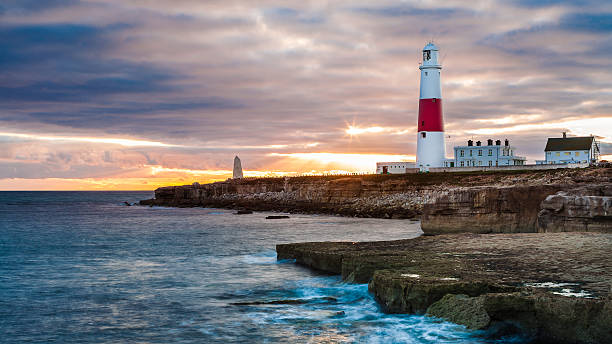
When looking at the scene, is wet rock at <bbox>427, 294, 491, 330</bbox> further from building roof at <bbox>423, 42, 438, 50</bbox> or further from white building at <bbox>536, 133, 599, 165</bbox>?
white building at <bbox>536, 133, 599, 165</bbox>

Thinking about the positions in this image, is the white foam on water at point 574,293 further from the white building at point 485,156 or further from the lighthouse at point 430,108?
the white building at point 485,156

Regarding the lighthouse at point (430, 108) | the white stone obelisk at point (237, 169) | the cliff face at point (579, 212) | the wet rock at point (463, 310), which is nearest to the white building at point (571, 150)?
the lighthouse at point (430, 108)

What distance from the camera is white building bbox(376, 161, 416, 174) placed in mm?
69188

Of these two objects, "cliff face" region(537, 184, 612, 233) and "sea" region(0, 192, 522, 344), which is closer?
"sea" region(0, 192, 522, 344)

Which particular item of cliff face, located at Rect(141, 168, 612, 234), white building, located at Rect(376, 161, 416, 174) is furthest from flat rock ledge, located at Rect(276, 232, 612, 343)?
white building, located at Rect(376, 161, 416, 174)

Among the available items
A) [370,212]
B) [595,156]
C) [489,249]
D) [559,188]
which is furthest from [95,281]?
[595,156]

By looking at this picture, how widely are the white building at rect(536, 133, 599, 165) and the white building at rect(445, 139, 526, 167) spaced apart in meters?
3.82

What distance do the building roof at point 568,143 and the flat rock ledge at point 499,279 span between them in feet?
181

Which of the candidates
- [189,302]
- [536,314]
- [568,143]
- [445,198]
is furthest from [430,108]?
[536,314]

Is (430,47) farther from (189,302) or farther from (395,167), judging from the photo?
(189,302)

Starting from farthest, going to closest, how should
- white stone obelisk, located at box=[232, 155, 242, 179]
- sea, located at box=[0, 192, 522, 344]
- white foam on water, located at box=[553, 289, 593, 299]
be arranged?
white stone obelisk, located at box=[232, 155, 242, 179]
sea, located at box=[0, 192, 522, 344]
white foam on water, located at box=[553, 289, 593, 299]

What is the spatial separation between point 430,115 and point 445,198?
33.1 metres

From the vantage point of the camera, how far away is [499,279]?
38.1 feet

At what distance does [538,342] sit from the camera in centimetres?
957
